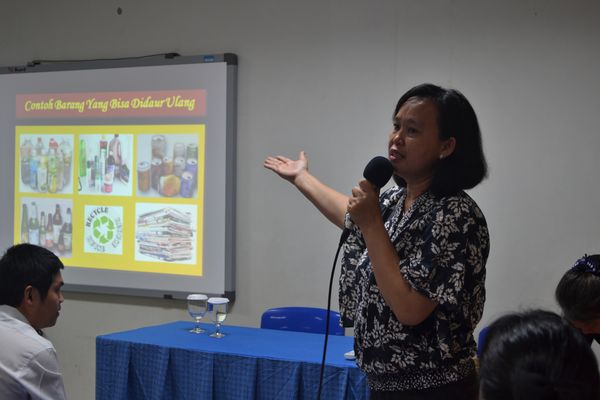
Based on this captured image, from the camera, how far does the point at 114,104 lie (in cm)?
450

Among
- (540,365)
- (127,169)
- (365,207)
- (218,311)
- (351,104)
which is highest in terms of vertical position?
(351,104)

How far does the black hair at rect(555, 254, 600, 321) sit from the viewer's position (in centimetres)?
198

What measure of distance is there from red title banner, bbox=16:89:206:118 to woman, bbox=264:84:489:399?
277cm

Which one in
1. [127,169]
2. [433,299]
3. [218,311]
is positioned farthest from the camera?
[127,169]

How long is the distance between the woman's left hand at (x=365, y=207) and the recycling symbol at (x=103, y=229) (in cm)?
317

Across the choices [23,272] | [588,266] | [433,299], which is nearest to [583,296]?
[588,266]

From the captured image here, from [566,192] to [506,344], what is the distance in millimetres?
2932

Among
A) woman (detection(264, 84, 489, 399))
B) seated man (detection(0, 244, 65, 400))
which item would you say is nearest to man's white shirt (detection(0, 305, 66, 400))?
seated man (detection(0, 244, 65, 400))

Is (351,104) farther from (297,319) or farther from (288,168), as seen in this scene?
(288,168)

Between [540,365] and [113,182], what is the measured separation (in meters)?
3.95

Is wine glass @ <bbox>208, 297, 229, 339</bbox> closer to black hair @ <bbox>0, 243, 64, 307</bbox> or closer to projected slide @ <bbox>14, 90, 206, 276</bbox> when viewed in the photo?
black hair @ <bbox>0, 243, 64, 307</bbox>

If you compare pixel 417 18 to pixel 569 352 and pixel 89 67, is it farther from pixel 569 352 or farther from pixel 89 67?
pixel 569 352

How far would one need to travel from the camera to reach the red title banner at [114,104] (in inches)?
170

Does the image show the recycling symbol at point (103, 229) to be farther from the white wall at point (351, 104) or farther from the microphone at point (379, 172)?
the microphone at point (379, 172)
